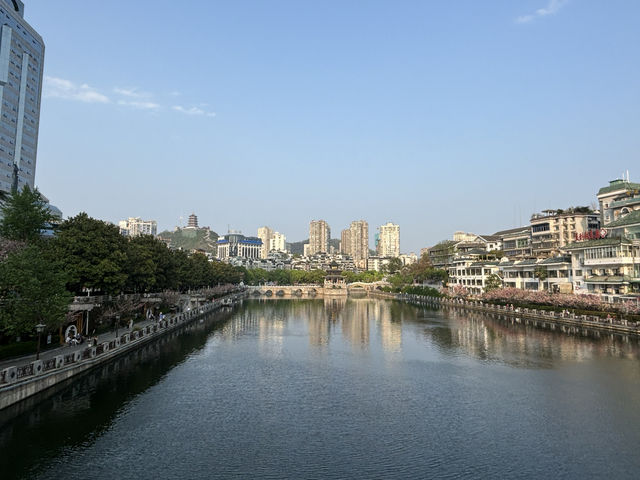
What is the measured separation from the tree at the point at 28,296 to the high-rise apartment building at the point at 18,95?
68.9 metres

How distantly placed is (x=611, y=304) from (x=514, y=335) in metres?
17.3

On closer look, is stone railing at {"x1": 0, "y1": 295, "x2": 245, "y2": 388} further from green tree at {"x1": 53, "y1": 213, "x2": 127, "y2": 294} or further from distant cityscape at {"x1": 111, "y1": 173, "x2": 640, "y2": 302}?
distant cityscape at {"x1": 111, "y1": 173, "x2": 640, "y2": 302}

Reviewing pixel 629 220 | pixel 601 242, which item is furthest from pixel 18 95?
pixel 629 220

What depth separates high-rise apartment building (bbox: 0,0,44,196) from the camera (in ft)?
300

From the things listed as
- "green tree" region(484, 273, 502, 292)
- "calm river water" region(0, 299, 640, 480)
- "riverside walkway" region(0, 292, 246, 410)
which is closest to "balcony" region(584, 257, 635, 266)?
"calm river water" region(0, 299, 640, 480)

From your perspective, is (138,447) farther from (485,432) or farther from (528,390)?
(528,390)

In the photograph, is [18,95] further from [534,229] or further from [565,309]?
[534,229]

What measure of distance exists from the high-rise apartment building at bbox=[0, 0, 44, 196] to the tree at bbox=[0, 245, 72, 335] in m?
68.9

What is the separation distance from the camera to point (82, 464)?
67.2ft

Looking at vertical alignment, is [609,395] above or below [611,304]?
below

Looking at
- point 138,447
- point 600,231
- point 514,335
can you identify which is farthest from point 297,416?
point 600,231

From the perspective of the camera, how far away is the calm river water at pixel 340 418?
67.6 ft

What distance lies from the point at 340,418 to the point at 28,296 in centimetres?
2451

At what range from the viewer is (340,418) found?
27219 millimetres
